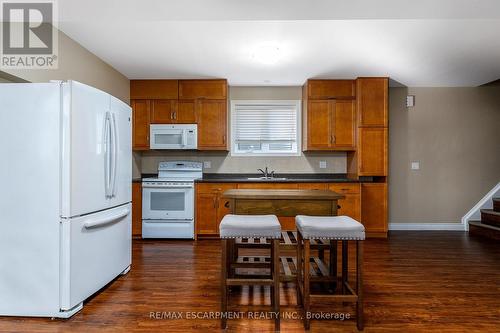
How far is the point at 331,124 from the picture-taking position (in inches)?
180

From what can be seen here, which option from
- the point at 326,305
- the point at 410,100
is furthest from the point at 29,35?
the point at 410,100

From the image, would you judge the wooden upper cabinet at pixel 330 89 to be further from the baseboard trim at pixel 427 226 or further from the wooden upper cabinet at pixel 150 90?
the baseboard trim at pixel 427 226

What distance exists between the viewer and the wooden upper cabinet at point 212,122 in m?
4.64

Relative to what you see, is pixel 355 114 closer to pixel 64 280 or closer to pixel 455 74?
pixel 455 74

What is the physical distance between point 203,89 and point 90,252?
306cm

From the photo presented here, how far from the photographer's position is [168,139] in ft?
15.1

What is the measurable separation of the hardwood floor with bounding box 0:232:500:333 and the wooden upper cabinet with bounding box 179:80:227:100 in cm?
238

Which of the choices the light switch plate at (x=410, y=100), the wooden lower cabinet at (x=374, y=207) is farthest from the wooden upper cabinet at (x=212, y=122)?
the light switch plate at (x=410, y=100)

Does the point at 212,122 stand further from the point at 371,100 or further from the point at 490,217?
the point at 490,217

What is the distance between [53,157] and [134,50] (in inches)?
77.0

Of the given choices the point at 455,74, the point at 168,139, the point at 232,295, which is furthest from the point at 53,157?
the point at 455,74

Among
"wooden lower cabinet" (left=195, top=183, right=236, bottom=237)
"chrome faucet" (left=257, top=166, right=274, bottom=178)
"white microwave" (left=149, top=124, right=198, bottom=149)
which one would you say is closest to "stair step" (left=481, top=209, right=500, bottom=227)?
"chrome faucet" (left=257, top=166, right=274, bottom=178)

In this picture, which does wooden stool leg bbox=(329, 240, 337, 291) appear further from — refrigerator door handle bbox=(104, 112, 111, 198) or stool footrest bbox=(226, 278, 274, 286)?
refrigerator door handle bbox=(104, 112, 111, 198)

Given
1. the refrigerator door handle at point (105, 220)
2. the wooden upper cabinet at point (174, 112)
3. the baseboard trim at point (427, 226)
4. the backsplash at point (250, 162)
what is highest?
the wooden upper cabinet at point (174, 112)
